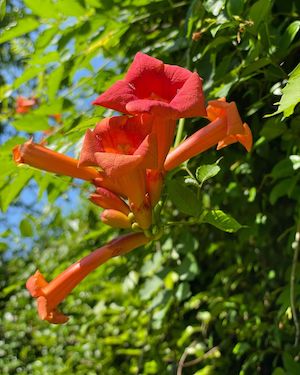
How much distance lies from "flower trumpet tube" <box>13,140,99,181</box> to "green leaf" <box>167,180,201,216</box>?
0.50ft

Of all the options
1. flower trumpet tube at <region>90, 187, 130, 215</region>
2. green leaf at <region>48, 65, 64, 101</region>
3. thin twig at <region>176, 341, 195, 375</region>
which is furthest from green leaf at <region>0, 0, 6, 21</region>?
thin twig at <region>176, 341, 195, 375</region>

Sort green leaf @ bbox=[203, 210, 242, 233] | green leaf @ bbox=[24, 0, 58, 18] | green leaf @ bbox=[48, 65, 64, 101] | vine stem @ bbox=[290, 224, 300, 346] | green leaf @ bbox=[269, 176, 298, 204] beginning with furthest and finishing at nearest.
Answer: green leaf @ bbox=[48, 65, 64, 101]
green leaf @ bbox=[24, 0, 58, 18]
green leaf @ bbox=[269, 176, 298, 204]
vine stem @ bbox=[290, 224, 300, 346]
green leaf @ bbox=[203, 210, 242, 233]

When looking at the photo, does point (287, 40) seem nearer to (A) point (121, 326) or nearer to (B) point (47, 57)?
(B) point (47, 57)

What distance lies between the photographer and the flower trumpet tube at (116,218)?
46.0 inches

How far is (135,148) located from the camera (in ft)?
3.43

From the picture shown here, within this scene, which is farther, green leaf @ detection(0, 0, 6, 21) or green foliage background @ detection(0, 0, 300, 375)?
green leaf @ detection(0, 0, 6, 21)

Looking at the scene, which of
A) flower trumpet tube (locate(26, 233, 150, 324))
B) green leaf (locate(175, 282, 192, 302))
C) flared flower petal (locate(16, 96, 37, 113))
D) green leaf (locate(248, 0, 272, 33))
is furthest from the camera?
flared flower petal (locate(16, 96, 37, 113))

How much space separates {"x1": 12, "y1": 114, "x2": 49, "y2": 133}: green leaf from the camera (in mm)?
1829

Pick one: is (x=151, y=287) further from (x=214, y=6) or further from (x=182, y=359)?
(x=214, y=6)

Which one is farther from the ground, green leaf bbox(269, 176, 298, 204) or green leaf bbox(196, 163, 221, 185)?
green leaf bbox(196, 163, 221, 185)

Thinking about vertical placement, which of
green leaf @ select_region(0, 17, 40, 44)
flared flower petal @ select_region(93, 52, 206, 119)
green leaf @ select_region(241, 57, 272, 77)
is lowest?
green leaf @ select_region(241, 57, 272, 77)

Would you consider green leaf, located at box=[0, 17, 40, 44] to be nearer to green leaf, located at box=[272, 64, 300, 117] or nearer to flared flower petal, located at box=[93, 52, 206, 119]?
flared flower petal, located at box=[93, 52, 206, 119]

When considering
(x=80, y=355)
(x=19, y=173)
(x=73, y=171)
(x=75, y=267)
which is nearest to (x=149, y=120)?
(x=73, y=171)

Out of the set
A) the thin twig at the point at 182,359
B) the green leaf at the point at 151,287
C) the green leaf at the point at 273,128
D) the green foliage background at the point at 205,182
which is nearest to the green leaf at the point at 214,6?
the green foliage background at the point at 205,182
